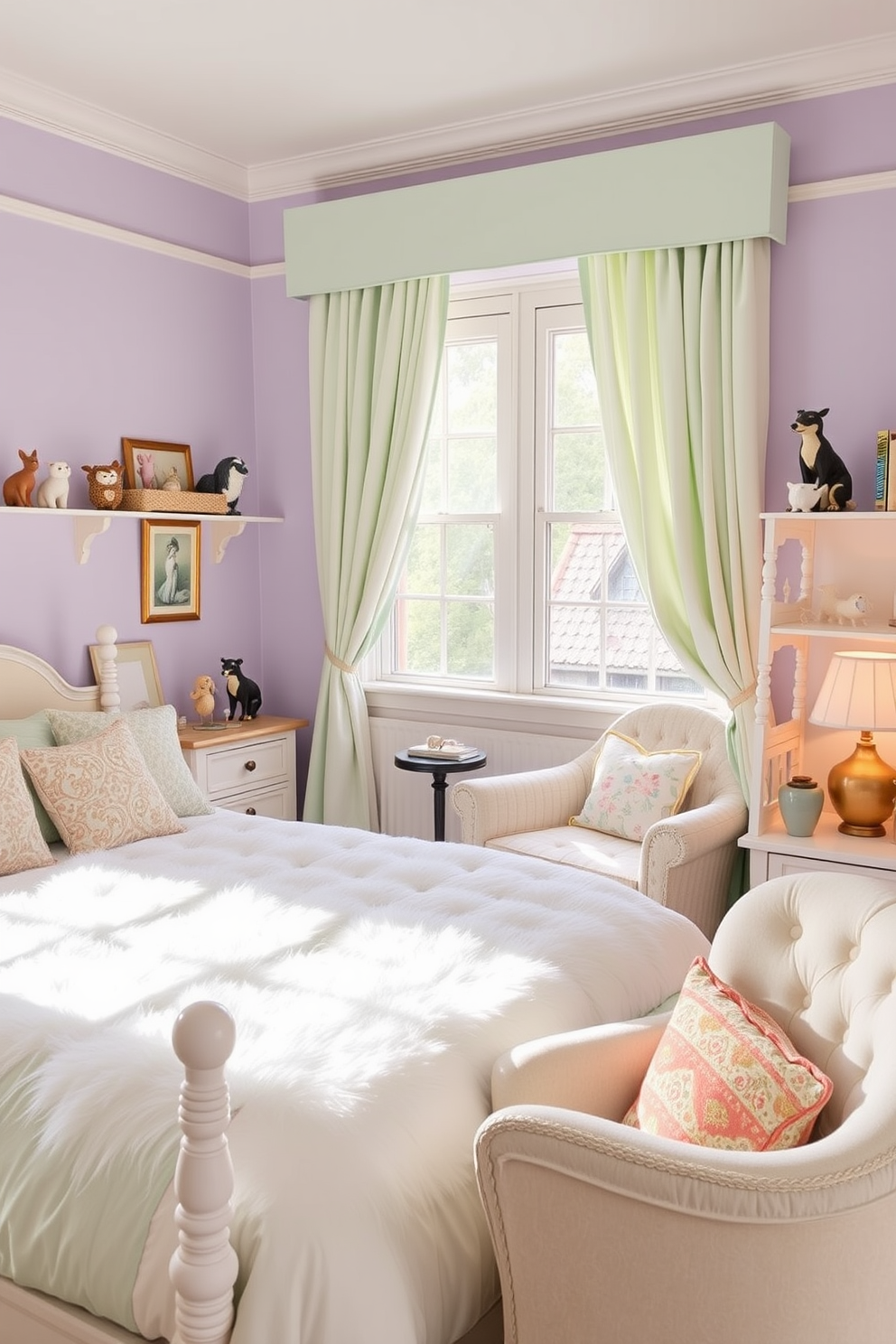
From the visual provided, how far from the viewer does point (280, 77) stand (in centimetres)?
396

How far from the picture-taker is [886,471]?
3.50 m

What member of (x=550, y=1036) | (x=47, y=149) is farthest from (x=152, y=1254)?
(x=47, y=149)

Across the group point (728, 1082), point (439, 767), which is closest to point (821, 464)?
point (439, 767)

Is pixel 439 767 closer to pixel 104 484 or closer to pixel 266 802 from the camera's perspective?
pixel 266 802

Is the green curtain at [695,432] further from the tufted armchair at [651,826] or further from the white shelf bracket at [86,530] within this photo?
the white shelf bracket at [86,530]

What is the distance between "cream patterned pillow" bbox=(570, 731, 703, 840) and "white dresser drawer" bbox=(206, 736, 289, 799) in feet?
4.40

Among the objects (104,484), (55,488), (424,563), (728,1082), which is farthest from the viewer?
(424,563)

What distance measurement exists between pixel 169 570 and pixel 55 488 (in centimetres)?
71

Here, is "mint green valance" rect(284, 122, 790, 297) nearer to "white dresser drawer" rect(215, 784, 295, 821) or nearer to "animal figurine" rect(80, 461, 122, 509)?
"animal figurine" rect(80, 461, 122, 509)

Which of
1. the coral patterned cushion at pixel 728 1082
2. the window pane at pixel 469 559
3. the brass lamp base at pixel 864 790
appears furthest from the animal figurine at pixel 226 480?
the coral patterned cushion at pixel 728 1082

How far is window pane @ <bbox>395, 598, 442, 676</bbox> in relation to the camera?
5016 millimetres

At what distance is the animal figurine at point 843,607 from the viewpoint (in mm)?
3629

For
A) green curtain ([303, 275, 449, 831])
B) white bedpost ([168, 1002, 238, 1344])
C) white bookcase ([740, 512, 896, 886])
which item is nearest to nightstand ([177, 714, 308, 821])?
green curtain ([303, 275, 449, 831])

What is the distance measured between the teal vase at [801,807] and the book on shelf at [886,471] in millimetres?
876
